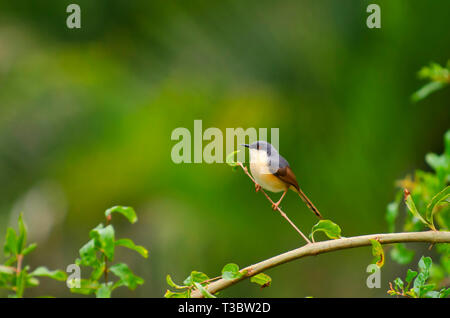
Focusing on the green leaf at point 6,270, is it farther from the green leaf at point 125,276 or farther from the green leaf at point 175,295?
the green leaf at point 175,295

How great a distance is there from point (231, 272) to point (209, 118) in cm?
283

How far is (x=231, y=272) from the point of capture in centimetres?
103

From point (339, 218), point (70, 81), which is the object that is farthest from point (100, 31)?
point (339, 218)

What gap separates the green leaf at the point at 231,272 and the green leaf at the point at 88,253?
308 millimetres

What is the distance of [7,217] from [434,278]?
138 inches

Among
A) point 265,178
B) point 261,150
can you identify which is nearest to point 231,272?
point 265,178

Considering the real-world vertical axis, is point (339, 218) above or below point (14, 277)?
above

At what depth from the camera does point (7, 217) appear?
420cm

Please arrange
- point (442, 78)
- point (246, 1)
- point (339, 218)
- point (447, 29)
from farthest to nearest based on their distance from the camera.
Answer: point (246, 1) < point (339, 218) < point (447, 29) < point (442, 78)

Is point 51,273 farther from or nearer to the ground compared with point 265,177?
nearer to the ground

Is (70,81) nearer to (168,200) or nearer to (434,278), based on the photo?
(168,200)

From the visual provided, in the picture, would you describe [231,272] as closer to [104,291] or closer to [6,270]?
[104,291]

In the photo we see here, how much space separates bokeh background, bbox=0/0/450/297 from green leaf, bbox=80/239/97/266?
7.81ft

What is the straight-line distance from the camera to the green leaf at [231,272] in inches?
39.7
